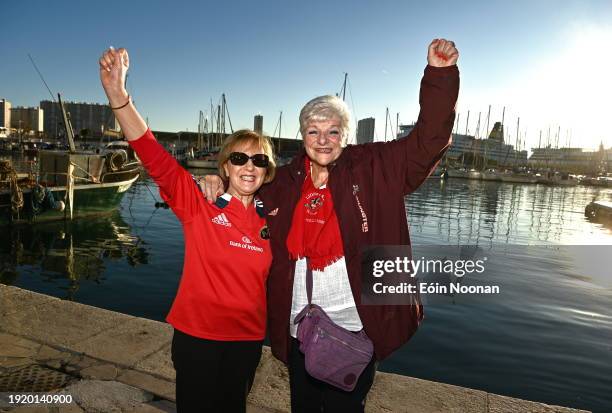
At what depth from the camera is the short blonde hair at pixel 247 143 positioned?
250 centimetres

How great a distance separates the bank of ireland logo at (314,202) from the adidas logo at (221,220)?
472mm

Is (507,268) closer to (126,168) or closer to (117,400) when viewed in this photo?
(117,400)

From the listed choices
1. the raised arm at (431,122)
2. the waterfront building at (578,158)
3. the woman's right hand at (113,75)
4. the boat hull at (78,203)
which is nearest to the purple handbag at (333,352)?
the raised arm at (431,122)

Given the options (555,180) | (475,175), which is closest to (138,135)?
(475,175)

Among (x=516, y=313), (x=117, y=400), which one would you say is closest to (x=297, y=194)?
(x=117, y=400)

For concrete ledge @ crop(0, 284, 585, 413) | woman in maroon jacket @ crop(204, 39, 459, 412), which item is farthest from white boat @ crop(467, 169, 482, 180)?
woman in maroon jacket @ crop(204, 39, 459, 412)

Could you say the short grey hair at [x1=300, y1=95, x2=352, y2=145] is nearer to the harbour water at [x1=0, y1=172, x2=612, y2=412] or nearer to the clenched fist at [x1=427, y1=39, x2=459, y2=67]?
the clenched fist at [x1=427, y1=39, x2=459, y2=67]

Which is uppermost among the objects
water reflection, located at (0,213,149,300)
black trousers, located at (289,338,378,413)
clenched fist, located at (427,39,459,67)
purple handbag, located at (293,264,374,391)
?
clenched fist, located at (427,39,459,67)

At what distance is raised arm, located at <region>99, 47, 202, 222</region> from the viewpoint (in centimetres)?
217

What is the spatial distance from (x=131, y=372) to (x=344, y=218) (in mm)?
2736

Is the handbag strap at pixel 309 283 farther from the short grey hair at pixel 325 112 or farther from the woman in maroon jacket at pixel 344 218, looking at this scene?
the short grey hair at pixel 325 112

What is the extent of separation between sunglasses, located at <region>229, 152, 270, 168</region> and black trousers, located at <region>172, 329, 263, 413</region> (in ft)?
3.44

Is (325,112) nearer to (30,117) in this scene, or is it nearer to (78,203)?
(78,203)

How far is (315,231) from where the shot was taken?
7.33 feet
